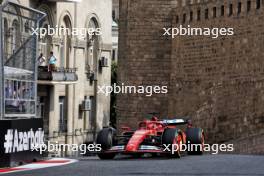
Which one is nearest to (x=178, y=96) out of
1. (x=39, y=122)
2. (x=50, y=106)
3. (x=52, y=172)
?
(x=50, y=106)

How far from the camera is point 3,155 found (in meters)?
16.8

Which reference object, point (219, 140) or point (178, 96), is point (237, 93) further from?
point (178, 96)

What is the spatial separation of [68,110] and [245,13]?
11.1m

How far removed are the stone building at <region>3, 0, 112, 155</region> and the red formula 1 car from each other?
13.5 meters

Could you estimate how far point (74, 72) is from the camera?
36.9 metres

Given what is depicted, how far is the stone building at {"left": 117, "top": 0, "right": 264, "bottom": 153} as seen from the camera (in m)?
29.2

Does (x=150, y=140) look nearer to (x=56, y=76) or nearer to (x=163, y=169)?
(x=163, y=169)

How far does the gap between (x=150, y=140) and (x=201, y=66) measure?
1327cm

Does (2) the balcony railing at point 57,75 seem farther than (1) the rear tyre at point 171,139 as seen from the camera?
Yes

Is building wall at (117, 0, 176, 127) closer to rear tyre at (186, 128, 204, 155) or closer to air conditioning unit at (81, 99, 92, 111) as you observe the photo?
air conditioning unit at (81, 99, 92, 111)

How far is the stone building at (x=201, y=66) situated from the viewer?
95.9 ft

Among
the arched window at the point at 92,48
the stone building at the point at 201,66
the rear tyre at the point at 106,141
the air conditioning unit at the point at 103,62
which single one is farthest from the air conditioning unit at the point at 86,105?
the rear tyre at the point at 106,141

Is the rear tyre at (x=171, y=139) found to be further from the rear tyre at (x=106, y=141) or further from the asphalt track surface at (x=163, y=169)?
the asphalt track surface at (x=163, y=169)

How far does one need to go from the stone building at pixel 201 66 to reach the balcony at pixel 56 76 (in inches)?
70.6
